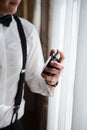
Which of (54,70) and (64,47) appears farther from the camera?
(64,47)

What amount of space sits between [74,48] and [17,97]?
343 mm

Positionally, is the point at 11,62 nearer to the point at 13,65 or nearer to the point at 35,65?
the point at 13,65

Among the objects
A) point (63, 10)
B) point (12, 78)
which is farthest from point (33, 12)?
point (12, 78)

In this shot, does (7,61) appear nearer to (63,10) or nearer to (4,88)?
(4,88)

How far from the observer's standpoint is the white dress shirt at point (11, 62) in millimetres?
897

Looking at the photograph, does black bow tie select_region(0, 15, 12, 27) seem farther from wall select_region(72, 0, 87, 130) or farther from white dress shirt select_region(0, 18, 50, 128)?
wall select_region(72, 0, 87, 130)

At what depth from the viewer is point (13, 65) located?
0.92 metres

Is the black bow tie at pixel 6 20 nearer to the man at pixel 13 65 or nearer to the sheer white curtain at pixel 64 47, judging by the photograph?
the man at pixel 13 65

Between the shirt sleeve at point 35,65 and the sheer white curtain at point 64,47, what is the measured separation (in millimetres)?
122

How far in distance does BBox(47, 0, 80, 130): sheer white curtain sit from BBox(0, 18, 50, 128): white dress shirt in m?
0.14

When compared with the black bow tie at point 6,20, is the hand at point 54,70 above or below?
below

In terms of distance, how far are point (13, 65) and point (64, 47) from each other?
28 cm

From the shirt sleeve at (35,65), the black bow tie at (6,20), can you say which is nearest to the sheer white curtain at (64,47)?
the shirt sleeve at (35,65)

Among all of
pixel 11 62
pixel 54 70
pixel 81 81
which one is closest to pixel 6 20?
pixel 11 62
